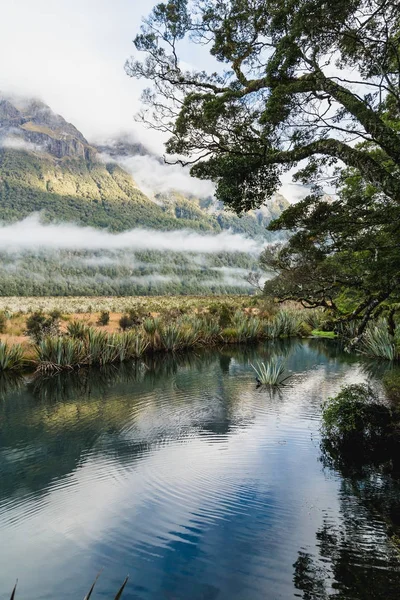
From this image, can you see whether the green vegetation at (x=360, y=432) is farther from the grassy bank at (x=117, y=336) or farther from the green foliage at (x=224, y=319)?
the green foliage at (x=224, y=319)

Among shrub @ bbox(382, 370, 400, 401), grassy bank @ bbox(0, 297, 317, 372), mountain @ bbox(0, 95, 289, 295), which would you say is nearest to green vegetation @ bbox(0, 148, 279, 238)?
mountain @ bbox(0, 95, 289, 295)

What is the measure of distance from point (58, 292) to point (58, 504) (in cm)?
8584

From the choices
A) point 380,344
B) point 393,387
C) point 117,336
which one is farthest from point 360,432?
point 117,336

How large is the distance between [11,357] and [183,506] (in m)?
11.4

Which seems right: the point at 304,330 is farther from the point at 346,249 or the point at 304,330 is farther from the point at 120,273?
the point at 120,273

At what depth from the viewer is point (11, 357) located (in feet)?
47.9

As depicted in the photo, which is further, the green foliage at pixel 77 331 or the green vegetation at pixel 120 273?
the green vegetation at pixel 120 273

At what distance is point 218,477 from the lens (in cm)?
613

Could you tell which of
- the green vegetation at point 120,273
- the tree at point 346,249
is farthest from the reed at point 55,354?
the green vegetation at point 120,273

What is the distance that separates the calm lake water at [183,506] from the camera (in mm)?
3848

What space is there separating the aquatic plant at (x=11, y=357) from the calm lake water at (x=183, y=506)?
169 inches

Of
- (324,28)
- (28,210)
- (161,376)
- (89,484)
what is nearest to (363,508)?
(89,484)

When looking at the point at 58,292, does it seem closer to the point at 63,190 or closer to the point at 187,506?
the point at 187,506

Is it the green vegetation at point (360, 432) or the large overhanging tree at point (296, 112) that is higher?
the large overhanging tree at point (296, 112)
